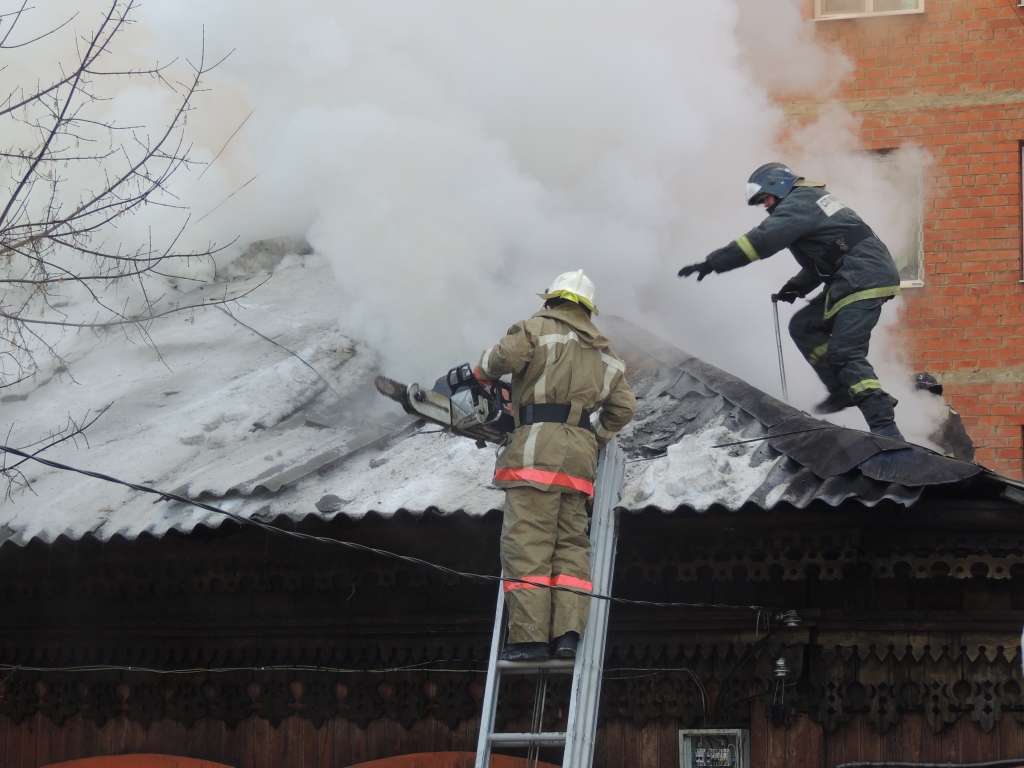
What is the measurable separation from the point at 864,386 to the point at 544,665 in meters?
2.39

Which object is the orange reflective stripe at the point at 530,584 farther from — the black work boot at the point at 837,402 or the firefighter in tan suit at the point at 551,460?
the black work boot at the point at 837,402

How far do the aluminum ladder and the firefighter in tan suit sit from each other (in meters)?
0.08

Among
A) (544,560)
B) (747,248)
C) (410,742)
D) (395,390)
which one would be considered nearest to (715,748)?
(544,560)

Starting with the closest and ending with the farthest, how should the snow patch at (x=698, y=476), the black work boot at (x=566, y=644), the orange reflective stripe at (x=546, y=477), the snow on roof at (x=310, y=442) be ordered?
the black work boot at (x=566, y=644), the orange reflective stripe at (x=546, y=477), the snow patch at (x=698, y=476), the snow on roof at (x=310, y=442)

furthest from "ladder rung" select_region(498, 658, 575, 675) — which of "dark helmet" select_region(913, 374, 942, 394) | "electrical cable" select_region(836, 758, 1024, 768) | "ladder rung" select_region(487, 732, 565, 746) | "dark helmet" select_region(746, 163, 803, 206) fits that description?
"dark helmet" select_region(913, 374, 942, 394)

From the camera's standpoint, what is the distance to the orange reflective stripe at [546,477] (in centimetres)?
558

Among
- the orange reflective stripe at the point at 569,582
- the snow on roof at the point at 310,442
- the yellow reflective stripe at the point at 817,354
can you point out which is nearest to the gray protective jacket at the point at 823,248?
the yellow reflective stripe at the point at 817,354

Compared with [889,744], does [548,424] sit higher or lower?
higher

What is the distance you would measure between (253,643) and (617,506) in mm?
2417

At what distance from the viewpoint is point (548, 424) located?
574 centimetres

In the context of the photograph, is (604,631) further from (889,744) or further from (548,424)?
(889,744)

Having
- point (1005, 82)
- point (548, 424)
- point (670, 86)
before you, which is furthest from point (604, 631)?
point (1005, 82)

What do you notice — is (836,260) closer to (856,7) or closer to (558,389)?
(558,389)

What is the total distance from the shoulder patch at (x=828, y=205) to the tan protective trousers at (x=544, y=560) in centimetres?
236
